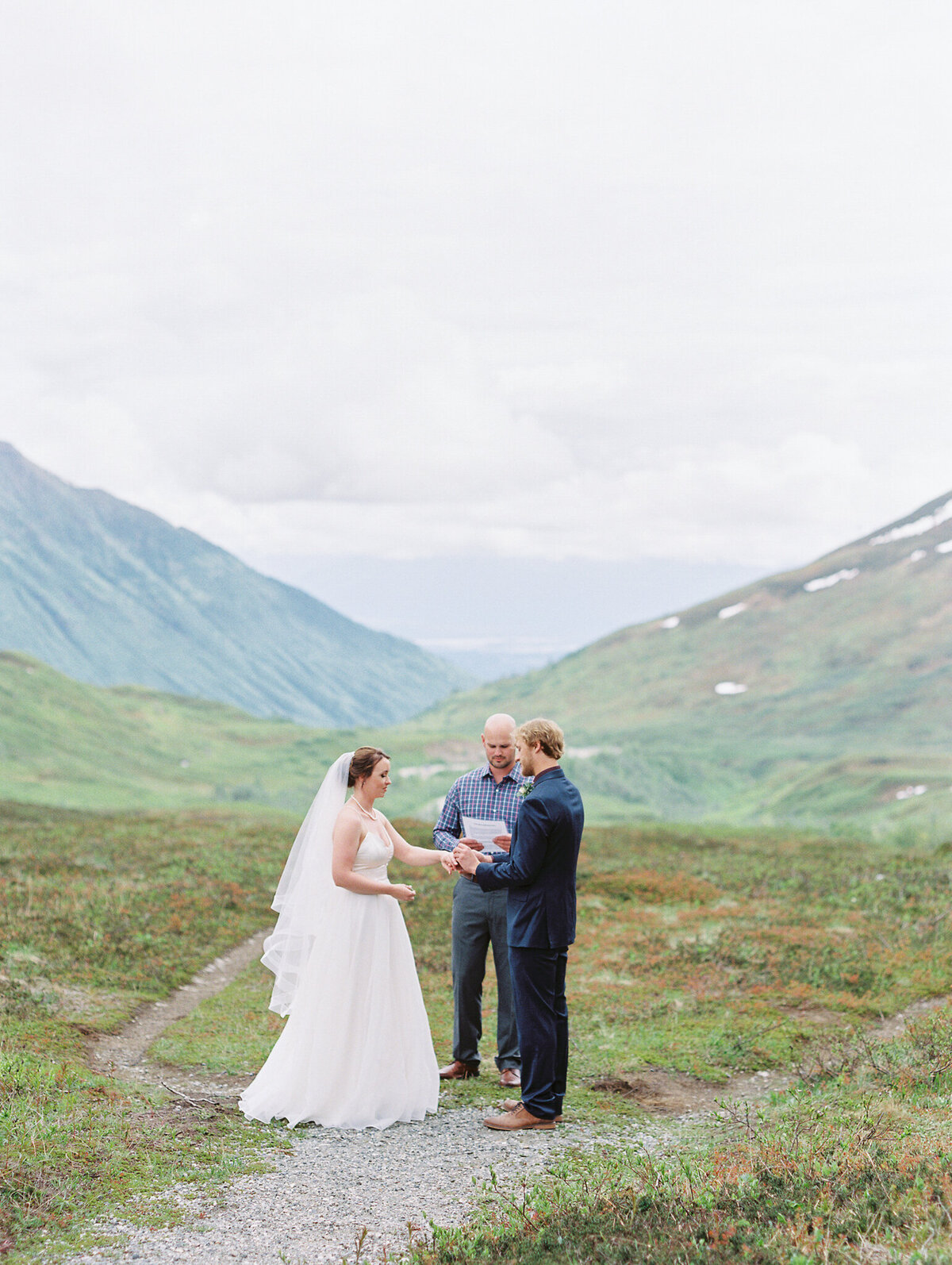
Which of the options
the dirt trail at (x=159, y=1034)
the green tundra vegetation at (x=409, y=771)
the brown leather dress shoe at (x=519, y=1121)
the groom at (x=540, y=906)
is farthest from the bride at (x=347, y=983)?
the green tundra vegetation at (x=409, y=771)

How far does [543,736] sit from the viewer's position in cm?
1025

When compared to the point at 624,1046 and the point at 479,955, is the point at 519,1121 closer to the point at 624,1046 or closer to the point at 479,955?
the point at 479,955

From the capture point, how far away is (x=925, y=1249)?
6340mm

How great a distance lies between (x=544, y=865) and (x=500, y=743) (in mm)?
1823

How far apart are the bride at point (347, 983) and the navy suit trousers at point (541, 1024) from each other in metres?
1.14

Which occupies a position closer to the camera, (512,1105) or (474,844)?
(512,1105)

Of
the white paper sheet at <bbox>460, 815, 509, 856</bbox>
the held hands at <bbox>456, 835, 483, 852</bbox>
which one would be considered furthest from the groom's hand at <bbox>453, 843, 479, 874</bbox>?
the white paper sheet at <bbox>460, 815, 509, 856</bbox>

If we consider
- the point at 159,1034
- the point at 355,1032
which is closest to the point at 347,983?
the point at 355,1032

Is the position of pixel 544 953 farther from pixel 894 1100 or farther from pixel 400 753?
pixel 400 753

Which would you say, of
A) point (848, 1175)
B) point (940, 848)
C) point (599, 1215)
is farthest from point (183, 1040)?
point (940, 848)

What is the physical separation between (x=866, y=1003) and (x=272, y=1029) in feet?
34.5

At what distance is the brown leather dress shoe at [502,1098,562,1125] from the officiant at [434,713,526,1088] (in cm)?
69

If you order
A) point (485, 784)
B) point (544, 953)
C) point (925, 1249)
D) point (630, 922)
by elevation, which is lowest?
point (630, 922)

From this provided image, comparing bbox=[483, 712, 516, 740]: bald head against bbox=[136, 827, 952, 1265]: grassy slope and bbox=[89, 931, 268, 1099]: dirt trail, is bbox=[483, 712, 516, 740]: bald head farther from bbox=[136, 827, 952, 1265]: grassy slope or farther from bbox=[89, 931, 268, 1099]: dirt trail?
bbox=[89, 931, 268, 1099]: dirt trail
